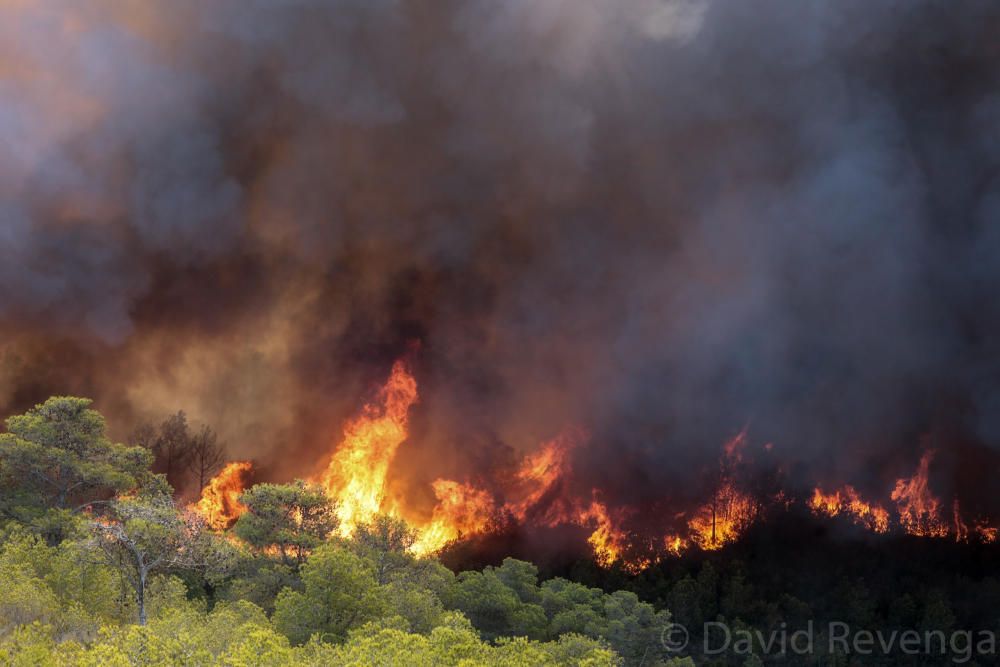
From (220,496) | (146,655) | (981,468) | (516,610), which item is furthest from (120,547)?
(981,468)

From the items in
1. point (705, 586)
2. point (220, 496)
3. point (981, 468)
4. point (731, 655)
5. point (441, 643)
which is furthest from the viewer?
point (981, 468)

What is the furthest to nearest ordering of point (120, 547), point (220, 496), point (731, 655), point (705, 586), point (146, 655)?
1. point (220, 496)
2. point (705, 586)
3. point (731, 655)
4. point (120, 547)
5. point (146, 655)

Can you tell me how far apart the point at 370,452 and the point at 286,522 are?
1827 inches

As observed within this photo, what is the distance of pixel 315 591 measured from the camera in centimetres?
4056

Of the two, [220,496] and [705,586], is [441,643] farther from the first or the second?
[220,496]

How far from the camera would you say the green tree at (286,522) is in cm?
5016

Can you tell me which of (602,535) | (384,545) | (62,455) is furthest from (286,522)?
(602,535)

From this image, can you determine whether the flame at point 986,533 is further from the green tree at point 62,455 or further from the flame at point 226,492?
the green tree at point 62,455

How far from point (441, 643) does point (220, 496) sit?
64830 mm

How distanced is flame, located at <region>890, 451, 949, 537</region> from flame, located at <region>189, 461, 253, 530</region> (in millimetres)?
83206

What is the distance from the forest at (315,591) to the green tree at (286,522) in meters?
0.12

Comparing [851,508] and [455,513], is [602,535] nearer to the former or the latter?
[455,513]

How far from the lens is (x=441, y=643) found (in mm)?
28125
